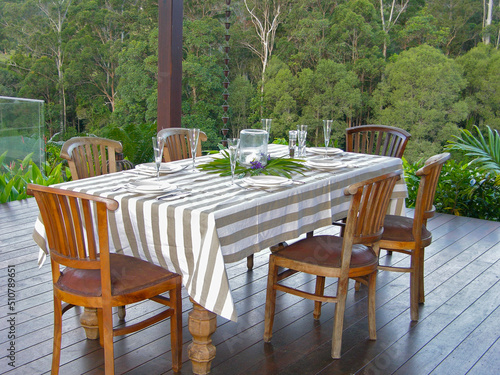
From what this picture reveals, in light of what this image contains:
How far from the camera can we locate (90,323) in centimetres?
229

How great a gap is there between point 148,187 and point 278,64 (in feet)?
54.2

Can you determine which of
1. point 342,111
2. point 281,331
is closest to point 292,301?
point 281,331

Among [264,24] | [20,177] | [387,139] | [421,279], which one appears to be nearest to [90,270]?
[421,279]

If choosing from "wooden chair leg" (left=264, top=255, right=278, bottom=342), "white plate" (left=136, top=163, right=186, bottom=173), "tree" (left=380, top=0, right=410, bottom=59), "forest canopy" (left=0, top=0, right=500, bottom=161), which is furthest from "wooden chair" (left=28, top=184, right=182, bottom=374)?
"tree" (left=380, top=0, right=410, bottom=59)

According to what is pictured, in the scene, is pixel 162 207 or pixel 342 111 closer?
pixel 162 207

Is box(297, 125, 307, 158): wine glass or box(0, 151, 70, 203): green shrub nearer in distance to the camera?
box(297, 125, 307, 158): wine glass

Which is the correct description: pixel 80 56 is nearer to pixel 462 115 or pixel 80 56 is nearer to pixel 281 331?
pixel 462 115

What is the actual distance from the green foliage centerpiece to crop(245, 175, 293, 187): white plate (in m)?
0.13

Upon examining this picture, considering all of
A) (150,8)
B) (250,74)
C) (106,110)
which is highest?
(150,8)

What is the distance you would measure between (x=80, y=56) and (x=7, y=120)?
13.5 meters

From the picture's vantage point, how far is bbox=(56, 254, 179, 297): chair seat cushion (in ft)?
Answer: 6.11

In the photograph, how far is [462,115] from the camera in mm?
17016

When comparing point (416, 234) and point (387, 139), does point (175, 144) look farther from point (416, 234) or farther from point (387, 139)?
point (416, 234)

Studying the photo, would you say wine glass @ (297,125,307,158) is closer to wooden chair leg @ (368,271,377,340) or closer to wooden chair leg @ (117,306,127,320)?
wooden chair leg @ (368,271,377,340)
